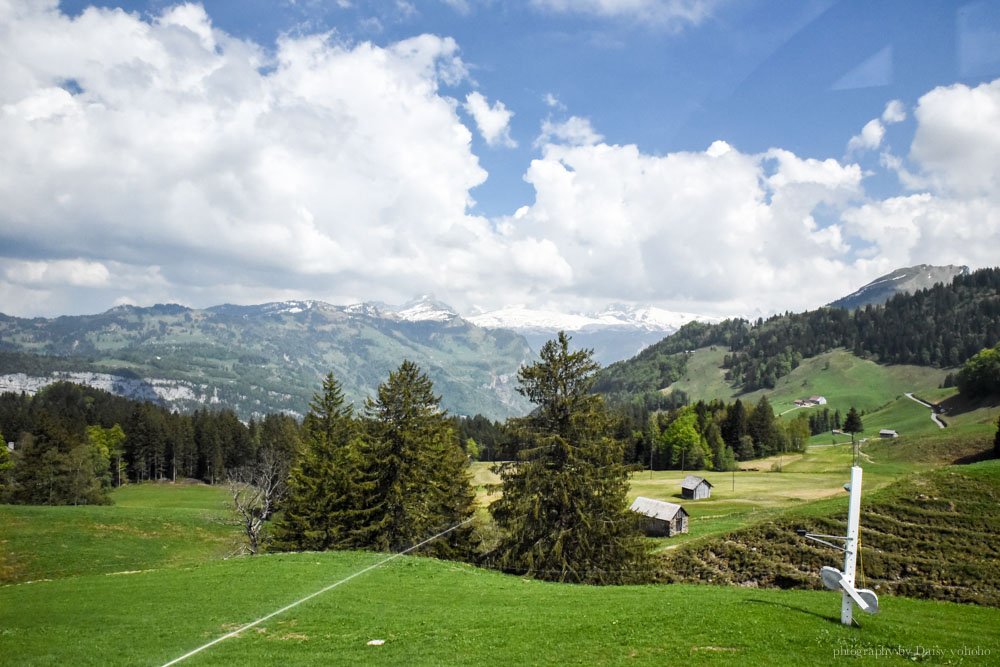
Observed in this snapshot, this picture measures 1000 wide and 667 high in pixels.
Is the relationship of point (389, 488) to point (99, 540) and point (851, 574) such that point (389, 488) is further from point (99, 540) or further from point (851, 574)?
point (99, 540)

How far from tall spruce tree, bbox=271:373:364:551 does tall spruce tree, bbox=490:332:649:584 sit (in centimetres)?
1186

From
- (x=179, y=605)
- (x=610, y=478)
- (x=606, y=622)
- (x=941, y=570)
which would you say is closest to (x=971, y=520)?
(x=941, y=570)

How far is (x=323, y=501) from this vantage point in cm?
3831

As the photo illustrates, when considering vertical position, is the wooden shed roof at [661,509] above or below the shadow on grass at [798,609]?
below

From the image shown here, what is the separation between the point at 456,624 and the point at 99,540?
164 feet

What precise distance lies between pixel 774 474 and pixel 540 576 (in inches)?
3296

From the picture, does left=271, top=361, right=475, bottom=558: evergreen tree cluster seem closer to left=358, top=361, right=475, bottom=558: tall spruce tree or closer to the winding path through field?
left=358, top=361, right=475, bottom=558: tall spruce tree

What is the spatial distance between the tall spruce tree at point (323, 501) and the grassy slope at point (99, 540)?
297 inches

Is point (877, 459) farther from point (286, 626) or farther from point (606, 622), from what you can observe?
Result: point (286, 626)

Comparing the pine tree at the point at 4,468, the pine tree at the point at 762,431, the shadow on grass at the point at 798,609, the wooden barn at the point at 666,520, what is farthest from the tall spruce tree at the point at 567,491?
the pine tree at the point at 762,431

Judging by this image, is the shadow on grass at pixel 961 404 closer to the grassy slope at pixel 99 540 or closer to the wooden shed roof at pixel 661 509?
the wooden shed roof at pixel 661 509

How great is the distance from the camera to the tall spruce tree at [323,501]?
3675 cm

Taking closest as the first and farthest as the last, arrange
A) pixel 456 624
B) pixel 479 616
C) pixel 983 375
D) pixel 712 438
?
1. pixel 456 624
2. pixel 479 616
3. pixel 712 438
4. pixel 983 375

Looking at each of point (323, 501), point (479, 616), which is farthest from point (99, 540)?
point (479, 616)
